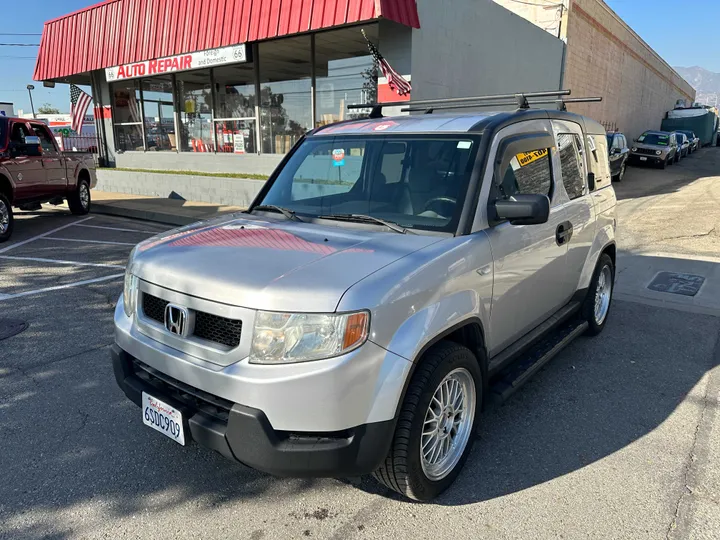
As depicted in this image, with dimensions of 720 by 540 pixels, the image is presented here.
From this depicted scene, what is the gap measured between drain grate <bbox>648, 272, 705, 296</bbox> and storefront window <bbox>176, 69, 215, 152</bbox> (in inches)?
509

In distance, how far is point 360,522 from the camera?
262cm

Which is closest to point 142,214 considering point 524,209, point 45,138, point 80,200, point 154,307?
point 80,200

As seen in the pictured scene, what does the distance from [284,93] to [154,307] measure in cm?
1271

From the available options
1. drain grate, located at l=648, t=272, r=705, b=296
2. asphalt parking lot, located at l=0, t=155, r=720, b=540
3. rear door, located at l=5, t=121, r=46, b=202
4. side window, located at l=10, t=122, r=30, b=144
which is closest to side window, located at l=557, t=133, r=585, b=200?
asphalt parking lot, located at l=0, t=155, r=720, b=540

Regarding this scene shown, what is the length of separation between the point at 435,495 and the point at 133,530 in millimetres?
1495

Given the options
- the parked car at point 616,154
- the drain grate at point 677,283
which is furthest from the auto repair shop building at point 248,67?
the drain grate at point 677,283

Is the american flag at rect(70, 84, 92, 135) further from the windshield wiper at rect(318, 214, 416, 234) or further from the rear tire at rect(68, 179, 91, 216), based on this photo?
the windshield wiper at rect(318, 214, 416, 234)

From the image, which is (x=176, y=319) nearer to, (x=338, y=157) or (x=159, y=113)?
(x=338, y=157)

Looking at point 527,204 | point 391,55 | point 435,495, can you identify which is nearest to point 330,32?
point 391,55

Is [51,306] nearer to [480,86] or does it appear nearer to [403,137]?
[403,137]

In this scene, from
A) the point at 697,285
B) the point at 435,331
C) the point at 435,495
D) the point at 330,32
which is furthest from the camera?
the point at 330,32

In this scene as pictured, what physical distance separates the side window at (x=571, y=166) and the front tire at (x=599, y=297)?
86 centimetres

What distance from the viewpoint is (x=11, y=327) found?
5.11 meters

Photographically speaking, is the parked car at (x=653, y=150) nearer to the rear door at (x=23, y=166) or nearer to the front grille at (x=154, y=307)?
the rear door at (x=23, y=166)
